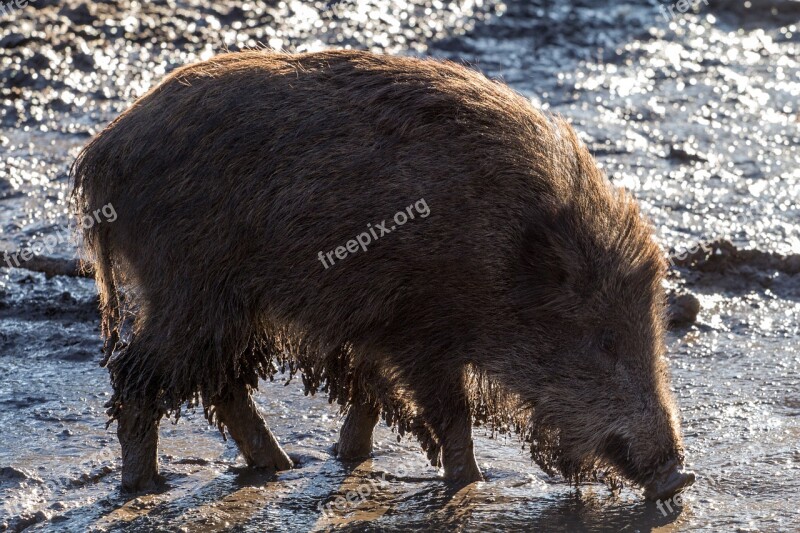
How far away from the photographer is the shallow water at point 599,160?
5.00 metres

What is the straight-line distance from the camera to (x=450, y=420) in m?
5.02

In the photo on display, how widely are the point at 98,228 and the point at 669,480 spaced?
2523 millimetres

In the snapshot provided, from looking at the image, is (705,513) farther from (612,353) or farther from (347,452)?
(347,452)

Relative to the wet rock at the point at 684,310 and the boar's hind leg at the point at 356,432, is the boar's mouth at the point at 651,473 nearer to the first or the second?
the boar's hind leg at the point at 356,432

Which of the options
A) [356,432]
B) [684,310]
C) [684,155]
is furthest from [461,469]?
[684,155]

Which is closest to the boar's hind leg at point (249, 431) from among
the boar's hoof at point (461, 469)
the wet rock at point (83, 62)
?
the boar's hoof at point (461, 469)

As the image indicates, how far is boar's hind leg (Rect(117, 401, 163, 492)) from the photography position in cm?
513

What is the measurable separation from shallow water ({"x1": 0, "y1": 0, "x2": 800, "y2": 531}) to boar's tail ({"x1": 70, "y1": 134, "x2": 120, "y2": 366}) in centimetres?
57

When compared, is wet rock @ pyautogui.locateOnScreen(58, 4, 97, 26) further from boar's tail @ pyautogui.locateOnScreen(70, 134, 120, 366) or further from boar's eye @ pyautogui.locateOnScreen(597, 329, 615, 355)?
boar's eye @ pyautogui.locateOnScreen(597, 329, 615, 355)

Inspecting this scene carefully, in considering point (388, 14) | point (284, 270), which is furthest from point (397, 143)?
point (388, 14)

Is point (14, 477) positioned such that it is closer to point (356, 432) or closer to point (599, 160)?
point (356, 432)

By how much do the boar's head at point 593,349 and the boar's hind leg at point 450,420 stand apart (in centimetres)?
24

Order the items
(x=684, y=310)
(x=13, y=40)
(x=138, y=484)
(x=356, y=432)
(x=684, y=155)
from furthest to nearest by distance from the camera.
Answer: (x=13, y=40) → (x=684, y=155) → (x=684, y=310) → (x=356, y=432) → (x=138, y=484)

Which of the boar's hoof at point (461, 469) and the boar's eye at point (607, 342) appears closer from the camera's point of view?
the boar's eye at point (607, 342)
